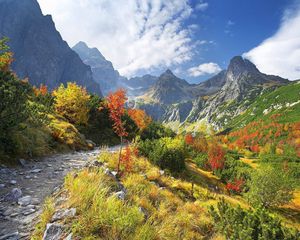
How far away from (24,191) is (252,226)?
7950 mm

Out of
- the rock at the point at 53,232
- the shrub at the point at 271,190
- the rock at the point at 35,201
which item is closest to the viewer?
the rock at the point at 53,232

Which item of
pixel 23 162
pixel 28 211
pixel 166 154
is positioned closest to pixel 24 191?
pixel 28 211

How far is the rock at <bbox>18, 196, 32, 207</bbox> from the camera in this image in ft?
23.2

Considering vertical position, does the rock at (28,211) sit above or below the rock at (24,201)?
below

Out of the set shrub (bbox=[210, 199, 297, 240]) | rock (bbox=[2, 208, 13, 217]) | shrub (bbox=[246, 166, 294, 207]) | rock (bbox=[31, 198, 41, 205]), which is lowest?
shrub (bbox=[246, 166, 294, 207])

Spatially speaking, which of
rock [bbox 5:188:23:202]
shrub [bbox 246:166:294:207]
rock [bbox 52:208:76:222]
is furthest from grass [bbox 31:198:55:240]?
shrub [bbox 246:166:294:207]

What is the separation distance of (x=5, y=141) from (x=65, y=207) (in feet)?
27.3

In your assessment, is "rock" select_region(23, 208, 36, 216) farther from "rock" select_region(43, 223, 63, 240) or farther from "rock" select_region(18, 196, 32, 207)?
"rock" select_region(43, 223, 63, 240)

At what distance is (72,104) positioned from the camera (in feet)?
115

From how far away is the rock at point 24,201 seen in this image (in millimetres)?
7062

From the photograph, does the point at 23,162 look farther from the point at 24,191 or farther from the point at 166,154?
the point at 166,154

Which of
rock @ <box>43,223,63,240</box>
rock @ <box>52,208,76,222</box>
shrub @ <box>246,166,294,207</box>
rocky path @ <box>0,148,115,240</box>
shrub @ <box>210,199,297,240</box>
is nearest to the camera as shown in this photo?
rock @ <box>43,223,63,240</box>

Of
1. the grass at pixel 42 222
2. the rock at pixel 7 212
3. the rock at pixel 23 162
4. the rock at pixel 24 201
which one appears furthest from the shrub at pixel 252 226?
the rock at pixel 23 162

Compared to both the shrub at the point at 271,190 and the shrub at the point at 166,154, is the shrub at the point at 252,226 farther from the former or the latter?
the shrub at the point at 271,190
